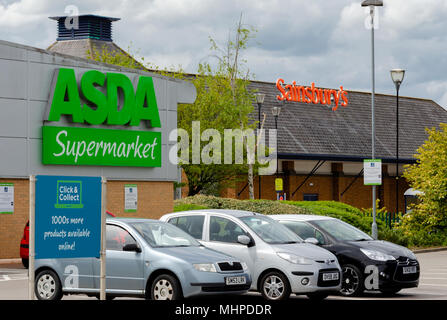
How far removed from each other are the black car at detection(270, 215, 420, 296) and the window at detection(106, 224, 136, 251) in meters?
3.80

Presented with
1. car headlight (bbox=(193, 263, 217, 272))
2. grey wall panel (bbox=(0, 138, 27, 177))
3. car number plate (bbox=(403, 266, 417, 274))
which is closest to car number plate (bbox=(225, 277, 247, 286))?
car headlight (bbox=(193, 263, 217, 272))

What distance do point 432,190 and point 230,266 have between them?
22.7 m

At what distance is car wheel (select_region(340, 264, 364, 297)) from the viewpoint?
1673 cm

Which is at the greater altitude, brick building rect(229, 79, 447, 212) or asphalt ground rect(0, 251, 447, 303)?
brick building rect(229, 79, 447, 212)

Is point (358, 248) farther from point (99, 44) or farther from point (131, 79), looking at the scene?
point (99, 44)

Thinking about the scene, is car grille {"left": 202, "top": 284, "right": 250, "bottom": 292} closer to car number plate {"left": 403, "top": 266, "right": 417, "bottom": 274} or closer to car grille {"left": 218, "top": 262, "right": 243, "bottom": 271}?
car grille {"left": 218, "top": 262, "right": 243, "bottom": 271}

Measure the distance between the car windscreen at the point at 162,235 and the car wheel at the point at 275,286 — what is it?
1.43m

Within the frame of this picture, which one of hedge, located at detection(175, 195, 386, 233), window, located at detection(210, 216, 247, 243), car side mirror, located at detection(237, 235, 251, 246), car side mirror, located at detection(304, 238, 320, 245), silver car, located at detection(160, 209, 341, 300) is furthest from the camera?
hedge, located at detection(175, 195, 386, 233)

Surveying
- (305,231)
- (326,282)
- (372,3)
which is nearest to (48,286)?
(326,282)

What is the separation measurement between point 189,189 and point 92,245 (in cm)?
3386

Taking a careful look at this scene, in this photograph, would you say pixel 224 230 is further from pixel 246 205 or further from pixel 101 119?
pixel 246 205

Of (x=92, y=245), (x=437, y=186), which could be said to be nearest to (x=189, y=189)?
(x=437, y=186)

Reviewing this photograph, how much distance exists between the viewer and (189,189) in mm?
45344

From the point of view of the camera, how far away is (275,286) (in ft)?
50.2
